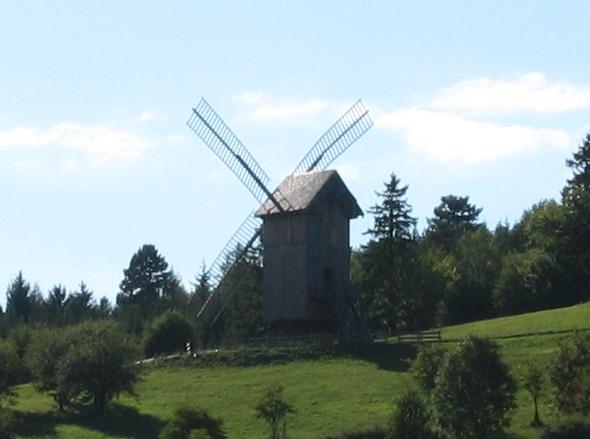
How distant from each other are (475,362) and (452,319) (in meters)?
43.6

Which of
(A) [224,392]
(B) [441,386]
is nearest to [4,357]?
(A) [224,392]

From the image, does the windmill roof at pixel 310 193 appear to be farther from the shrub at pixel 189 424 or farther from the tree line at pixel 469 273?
the shrub at pixel 189 424

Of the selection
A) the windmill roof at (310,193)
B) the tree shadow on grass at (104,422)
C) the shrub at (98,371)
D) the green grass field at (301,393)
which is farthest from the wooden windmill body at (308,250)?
the tree shadow on grass at (104,422)

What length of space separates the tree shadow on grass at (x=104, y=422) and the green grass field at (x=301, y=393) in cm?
4

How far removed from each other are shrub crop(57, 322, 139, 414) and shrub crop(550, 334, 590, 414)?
21.1 meters

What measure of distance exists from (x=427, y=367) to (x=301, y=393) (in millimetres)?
7766

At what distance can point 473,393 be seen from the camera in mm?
56938

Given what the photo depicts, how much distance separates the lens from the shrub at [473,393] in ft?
185

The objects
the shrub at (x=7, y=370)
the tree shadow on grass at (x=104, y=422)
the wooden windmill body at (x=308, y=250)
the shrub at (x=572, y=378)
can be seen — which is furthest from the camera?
the wooden windmill body at (x=308, y=250)

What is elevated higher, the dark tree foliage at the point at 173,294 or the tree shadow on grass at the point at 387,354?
the dark tree foliage at the point at 173,294

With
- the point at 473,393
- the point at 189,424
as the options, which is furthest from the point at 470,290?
the point at 189,424

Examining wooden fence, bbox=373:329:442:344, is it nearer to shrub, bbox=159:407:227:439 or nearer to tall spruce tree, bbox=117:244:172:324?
shrub, bbox=159:407:227:439

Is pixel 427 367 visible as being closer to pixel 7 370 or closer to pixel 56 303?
pixel 7 370

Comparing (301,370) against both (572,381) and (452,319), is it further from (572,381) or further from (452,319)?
(452,319)
